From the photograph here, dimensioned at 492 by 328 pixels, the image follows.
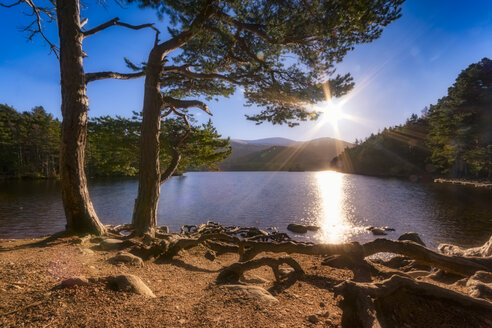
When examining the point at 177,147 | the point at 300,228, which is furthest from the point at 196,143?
the point at 300,228

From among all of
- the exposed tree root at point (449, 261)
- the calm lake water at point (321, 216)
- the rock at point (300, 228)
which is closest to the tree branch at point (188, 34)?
the exposed tree root at point (449, 261)

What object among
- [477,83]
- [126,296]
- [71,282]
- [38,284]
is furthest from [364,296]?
[477,83]

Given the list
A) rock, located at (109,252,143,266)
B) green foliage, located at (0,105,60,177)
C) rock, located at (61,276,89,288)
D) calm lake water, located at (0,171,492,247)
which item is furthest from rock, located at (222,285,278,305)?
green foliage, located at (0,105,60,177)

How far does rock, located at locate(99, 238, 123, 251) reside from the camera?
21.1ft

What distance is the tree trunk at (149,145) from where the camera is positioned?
333 inches

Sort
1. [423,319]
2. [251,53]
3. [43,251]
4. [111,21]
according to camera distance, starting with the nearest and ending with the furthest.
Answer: [423,319] → [43,251] → [111,21] → [251,53]

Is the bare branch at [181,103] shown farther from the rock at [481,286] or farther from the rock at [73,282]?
the rock at [481,286]

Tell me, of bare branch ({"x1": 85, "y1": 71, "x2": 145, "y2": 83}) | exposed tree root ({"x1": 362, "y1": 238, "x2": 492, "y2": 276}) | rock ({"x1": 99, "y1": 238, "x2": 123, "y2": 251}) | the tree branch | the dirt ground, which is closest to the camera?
the dirt ground

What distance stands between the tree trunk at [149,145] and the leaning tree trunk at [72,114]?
182cm

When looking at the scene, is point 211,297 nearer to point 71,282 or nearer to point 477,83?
point 71,282

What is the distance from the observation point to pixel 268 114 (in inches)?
398

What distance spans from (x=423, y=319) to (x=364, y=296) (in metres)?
0.75

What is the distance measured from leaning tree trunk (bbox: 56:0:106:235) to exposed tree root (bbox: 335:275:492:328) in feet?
27.0

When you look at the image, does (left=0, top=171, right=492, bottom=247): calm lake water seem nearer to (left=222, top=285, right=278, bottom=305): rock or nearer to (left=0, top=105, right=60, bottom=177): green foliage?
(left=222, top=285, right=278, bottom=305): rock
